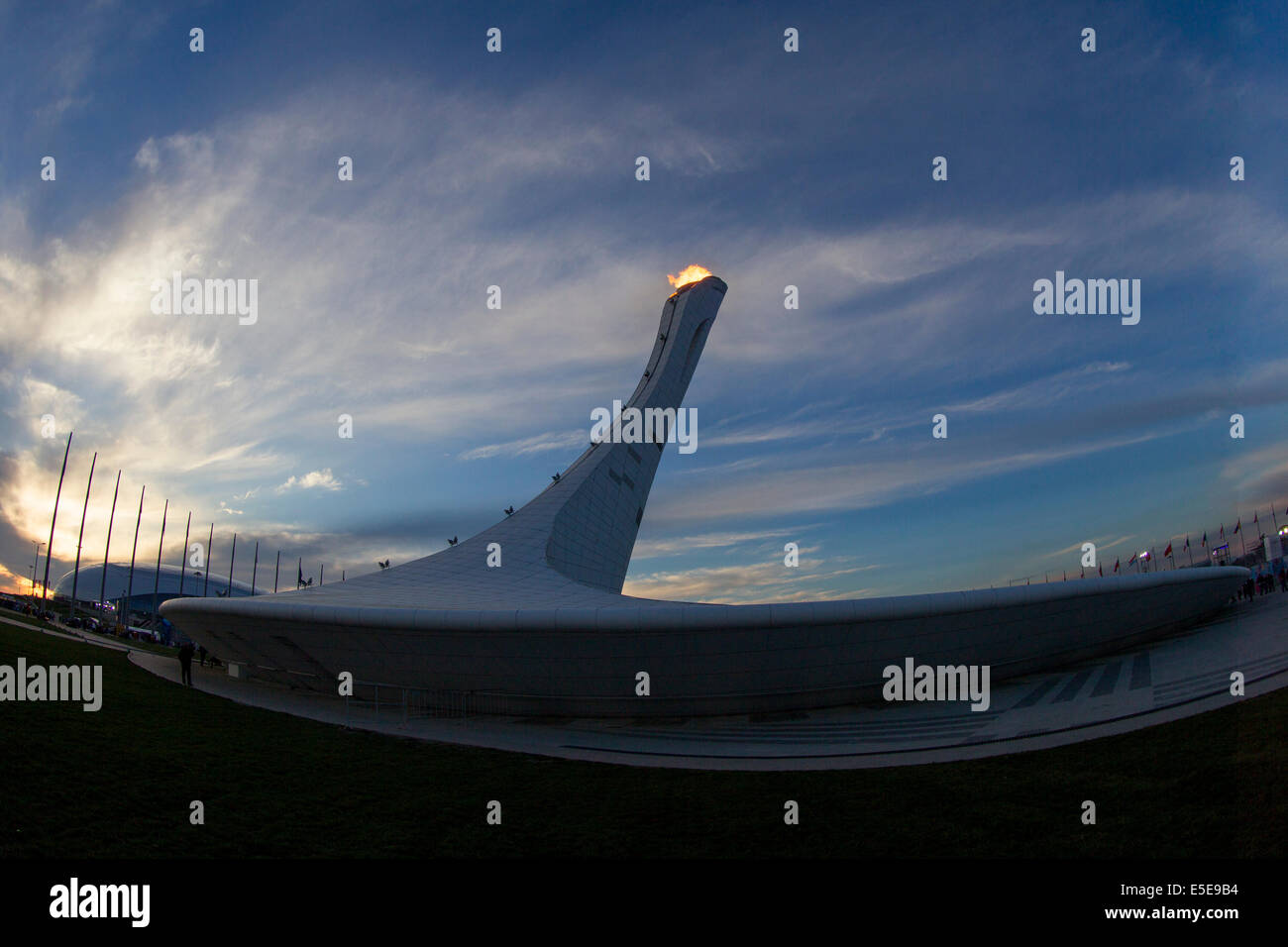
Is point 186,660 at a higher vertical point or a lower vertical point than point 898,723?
higher

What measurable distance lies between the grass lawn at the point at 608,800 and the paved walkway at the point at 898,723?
2.82ft

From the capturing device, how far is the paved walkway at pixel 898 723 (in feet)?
29.0

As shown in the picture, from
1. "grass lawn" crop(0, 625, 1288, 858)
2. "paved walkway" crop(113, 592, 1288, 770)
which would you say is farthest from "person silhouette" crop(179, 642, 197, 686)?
"grass lawn" crop(0, 625, 1288, 858)

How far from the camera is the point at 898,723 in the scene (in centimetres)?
1108

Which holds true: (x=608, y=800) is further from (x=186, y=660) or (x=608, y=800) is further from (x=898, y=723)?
(x=186, y=660)

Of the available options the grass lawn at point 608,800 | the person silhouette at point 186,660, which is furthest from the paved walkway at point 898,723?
the grass lawn at point 608,800

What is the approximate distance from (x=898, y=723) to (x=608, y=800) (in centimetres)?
595

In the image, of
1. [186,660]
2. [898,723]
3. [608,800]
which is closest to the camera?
[608,800]

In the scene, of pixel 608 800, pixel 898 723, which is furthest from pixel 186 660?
pixel 898 723

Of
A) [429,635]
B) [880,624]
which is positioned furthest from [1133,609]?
[429,635]

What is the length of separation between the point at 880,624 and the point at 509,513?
14234 mm

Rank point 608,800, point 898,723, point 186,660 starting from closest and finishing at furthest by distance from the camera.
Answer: point 608,800
point 898,723
point 186,660

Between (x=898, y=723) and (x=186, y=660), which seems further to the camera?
(x=186, y=660)

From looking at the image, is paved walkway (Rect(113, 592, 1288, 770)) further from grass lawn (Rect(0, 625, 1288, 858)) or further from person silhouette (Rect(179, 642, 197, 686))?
grass lawn (Rect(0, 625, 1288, 858))
